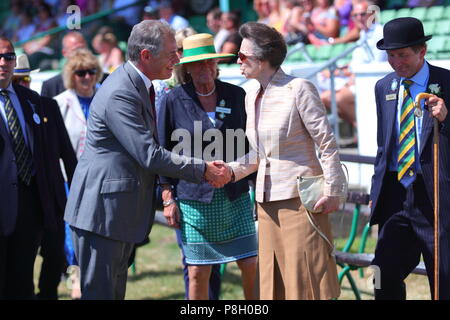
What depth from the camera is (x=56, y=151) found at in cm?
573

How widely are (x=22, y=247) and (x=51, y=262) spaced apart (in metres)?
1.37

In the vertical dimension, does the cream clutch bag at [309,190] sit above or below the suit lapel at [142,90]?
below

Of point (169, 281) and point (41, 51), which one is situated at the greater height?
point (41, 51)

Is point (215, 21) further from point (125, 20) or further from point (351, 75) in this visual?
point (351, 75)

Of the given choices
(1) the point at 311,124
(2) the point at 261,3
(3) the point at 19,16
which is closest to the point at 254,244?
(1) the point at 311,124

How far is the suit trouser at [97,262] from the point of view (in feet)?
15.7

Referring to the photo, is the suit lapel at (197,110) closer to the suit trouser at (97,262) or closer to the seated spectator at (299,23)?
the suit trouser at (97,262)

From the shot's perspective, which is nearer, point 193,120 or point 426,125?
point 426,125

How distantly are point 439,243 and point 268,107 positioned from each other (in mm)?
1262

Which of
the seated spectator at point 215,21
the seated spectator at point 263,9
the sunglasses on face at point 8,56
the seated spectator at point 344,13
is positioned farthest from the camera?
the seated spectator at point 215,21

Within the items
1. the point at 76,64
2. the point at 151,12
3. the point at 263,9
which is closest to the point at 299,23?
the point at 263,9

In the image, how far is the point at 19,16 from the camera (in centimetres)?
1819

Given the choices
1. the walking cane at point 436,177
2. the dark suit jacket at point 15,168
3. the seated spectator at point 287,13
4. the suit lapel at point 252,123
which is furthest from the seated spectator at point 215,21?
the walking cane at point 436,177

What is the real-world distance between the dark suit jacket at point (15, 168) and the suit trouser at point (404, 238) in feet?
6.85
